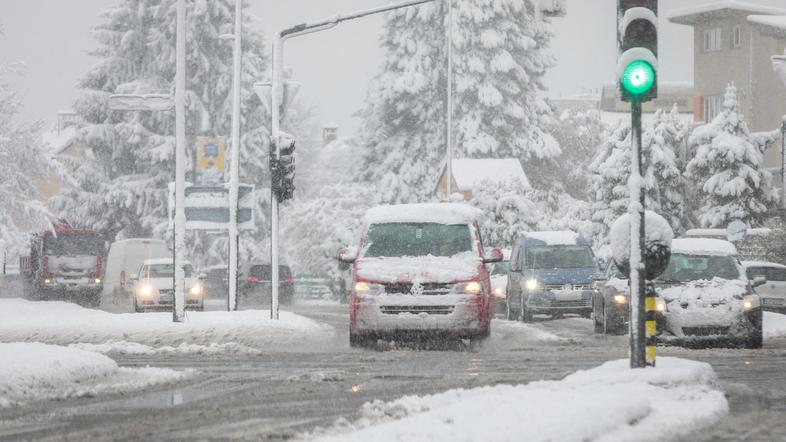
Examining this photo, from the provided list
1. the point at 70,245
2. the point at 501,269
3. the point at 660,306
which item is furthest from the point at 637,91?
Result: the point at 70,245

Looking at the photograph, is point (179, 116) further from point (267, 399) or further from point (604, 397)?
point (604, 397)

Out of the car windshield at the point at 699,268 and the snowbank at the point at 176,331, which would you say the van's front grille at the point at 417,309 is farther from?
the car windshield at the point at 699,268

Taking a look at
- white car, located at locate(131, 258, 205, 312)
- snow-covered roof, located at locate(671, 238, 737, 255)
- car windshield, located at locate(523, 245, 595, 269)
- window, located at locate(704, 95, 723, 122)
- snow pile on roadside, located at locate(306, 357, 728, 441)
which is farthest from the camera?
window, located at locate(704, 95, 723, 122)

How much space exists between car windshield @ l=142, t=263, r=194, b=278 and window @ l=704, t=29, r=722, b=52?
1494 inches

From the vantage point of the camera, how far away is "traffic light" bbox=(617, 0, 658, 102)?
1231 cm

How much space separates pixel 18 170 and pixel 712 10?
33914mm

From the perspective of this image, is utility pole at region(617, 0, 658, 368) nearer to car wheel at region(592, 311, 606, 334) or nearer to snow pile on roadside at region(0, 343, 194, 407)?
snow pile on roadside at region(0, 343, 194, 407)

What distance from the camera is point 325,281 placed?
6444 centimetres

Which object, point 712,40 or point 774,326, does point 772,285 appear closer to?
point 774,326

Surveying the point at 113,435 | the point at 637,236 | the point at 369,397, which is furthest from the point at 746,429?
the point at 113,435

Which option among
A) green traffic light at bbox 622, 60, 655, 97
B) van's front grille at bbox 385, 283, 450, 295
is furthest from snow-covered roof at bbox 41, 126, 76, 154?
green traffic light at bbox 622, 60, 655, 97

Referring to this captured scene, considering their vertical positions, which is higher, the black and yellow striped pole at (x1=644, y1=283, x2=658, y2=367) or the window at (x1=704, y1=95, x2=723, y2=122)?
the window at (x1=704, y1=95, x2=723, y2=122)

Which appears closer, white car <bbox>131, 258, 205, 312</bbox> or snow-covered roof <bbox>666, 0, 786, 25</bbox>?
white car <bbox>131, 258, 205, 312</bbox>

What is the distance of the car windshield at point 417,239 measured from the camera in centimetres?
2103
